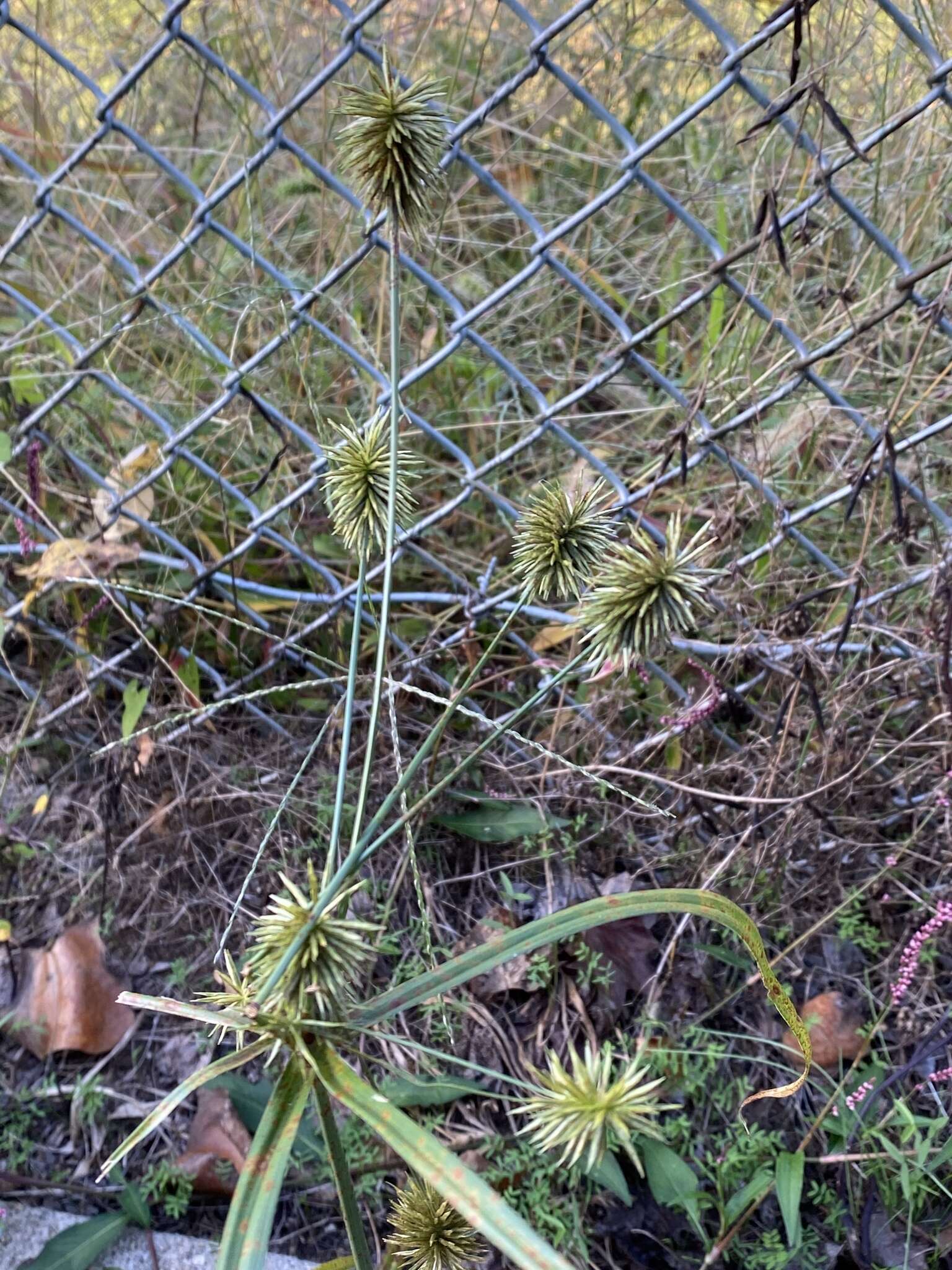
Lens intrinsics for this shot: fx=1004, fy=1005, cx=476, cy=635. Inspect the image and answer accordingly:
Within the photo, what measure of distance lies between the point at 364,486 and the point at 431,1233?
0.65 m

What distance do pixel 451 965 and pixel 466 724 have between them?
884 millimetres

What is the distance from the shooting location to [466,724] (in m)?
1.69

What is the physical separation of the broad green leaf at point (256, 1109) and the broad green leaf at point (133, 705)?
1.78 feet

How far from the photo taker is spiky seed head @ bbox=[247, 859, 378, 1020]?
2.36 feet

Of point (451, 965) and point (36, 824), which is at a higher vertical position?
point (36, 824)

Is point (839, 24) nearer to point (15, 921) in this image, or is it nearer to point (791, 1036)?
point (791, 1036)

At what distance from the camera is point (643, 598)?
0.78m

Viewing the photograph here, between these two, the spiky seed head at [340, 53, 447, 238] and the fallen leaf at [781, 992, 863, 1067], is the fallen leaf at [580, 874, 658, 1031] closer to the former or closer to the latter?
the fallen leaf at [781, 992, 863, 1067]

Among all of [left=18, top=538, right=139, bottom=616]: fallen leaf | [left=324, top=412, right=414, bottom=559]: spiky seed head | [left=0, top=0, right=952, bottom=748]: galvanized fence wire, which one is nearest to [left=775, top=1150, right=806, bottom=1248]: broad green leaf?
[left=0, top=0, right=952, bottom=748]: galvanized fence wire

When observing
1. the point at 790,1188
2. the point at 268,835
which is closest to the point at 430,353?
the point at 268,835

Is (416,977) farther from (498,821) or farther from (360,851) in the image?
(498,821)

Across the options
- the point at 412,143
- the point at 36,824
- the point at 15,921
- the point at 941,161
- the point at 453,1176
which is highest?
the point at 941,161

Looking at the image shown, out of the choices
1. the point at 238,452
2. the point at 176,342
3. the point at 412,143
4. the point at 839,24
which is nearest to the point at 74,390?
the point at 176,342

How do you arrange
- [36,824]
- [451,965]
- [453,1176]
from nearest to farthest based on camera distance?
[453,1176], [451,965], [36,824]
